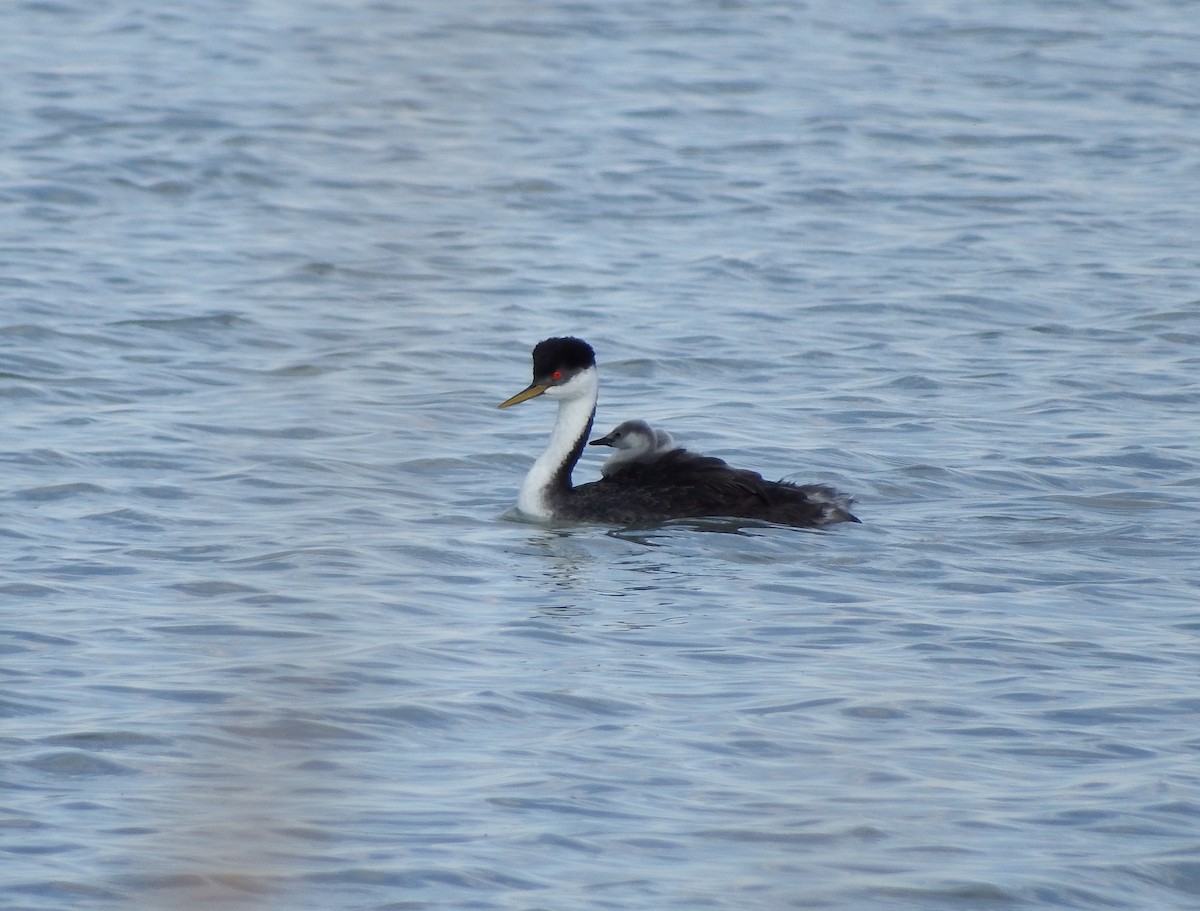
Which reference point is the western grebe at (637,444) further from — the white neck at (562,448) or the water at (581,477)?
the water at (581,477)

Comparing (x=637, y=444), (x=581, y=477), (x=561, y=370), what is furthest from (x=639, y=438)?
(x=581, y=477)

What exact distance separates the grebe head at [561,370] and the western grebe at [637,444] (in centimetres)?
33

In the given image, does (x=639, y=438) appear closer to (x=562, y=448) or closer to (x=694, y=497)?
(x=562, y=448)

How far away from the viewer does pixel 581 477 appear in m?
11.7

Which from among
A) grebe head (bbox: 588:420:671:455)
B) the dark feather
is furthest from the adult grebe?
grebe head (bbox: 588:420:671:455)

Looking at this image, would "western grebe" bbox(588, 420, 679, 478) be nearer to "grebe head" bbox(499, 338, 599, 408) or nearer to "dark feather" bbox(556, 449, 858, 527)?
"dark feather" bbox(556, 449, 858, 527)

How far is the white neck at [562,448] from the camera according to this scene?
10148 mm

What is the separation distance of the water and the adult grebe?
0.46 ft

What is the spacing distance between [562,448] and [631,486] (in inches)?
20.9

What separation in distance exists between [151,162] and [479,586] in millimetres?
11066

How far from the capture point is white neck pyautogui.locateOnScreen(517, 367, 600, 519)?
33.3ft

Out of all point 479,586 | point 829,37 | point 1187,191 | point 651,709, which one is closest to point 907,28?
point 829,37

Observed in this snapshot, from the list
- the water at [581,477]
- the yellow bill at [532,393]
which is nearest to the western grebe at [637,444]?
the yellow bill at [532,393]

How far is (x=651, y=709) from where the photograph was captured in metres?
7.07
